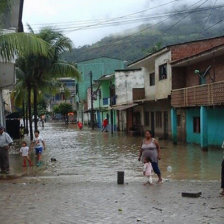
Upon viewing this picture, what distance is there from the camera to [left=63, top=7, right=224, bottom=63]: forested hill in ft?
108

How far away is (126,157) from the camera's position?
20.1 m

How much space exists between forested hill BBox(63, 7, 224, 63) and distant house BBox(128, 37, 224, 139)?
1.73 m

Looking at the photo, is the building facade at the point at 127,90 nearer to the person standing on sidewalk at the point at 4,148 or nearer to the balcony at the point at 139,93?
the balcony at the point at 139,93

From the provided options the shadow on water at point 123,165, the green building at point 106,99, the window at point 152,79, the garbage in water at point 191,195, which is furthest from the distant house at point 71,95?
the garbage in water at point 191,195

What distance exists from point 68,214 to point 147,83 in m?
29.7

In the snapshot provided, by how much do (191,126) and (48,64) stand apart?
10231mm

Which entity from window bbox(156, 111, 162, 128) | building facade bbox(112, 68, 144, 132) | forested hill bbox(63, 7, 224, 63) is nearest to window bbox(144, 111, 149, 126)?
building facade bbox(112, 68, 144, 132)

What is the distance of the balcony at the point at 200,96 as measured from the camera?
21.1 metres

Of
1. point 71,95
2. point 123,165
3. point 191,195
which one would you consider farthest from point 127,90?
point 71,95

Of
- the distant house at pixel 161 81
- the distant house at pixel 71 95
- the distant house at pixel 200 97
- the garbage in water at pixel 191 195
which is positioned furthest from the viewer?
the distant house at pixel 71 95

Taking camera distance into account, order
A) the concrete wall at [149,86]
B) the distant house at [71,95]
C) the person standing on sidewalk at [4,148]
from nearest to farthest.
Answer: the person standing on sidewalk at [4,148], the concrete wall at [149,86], the distant house at [71,95]

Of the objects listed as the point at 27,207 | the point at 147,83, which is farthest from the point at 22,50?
the point at 147,83

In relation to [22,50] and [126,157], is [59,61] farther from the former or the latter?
[22,50]

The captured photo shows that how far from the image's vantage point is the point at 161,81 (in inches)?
1222
